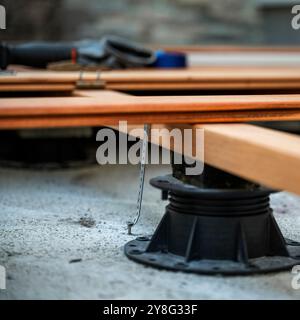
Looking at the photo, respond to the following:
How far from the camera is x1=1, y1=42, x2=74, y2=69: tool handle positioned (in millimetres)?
3701

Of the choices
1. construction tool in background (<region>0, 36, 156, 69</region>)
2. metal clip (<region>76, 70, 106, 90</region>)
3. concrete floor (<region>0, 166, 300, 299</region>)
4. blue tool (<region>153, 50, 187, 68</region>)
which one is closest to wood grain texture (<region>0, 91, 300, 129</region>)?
concrete floor (<region>0, 166, 300, 299</region>)

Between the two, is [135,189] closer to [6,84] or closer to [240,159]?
[6,84]

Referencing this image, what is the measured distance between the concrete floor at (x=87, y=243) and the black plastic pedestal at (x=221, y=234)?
2.0 inches

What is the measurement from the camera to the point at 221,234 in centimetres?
195

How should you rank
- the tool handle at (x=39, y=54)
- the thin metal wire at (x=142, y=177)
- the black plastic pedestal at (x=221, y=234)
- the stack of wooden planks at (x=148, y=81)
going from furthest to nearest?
the tool handle at (x=39, y=54) → the stack of wooden planks at (x=148, y=81) → the thin metal wire at (x=142, y=177) → the black plastic pedestal at (x=221, y=234)

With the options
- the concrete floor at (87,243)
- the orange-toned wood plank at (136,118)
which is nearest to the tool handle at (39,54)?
the concrete floor at (87,243)

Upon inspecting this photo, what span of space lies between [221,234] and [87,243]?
0.48m

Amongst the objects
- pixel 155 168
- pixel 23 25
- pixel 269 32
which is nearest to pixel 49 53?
pixel 155 168

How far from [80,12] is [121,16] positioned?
1.02 feet

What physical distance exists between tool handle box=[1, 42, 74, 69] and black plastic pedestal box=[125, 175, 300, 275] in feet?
6.13

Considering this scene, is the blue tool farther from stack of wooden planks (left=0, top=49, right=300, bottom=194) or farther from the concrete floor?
stack of wooden planks (left=0, top=49, right=300, bottom=194)

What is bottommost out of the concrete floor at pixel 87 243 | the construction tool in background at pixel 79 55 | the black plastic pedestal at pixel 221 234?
the concrete floor at pixel 87 243

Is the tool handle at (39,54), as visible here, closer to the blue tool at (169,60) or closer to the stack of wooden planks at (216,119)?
the blue tool at (169,60)

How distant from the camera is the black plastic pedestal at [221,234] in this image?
194cm
